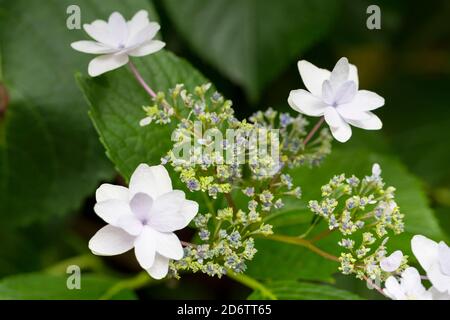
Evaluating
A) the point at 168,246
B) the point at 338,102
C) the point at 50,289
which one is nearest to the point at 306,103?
the point at 338,102

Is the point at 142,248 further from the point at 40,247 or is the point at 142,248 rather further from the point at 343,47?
the point at 343,47

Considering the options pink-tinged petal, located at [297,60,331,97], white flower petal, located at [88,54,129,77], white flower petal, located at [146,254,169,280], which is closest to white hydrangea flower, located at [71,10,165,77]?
white flower petal, located at [88,54,129,77]

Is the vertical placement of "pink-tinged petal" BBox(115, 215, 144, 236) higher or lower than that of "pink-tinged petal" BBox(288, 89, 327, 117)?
lower

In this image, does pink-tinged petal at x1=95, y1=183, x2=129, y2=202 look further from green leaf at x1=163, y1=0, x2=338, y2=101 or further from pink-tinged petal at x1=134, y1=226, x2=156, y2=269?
green leaf at x1=163, y1=0, x2=338, y2=101

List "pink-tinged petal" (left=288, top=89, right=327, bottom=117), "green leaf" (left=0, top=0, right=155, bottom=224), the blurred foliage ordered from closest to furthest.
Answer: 1. "pink-tinged petal" (left=288, top=89, right=327, bottom=117)
2. the blurred foliage
3. "green leaf" (left=0, top=0, right=155, bottom=224)

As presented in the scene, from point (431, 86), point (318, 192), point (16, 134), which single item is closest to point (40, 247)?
point (16, 134)

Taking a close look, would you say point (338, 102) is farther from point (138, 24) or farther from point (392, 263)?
point (138, 24)
